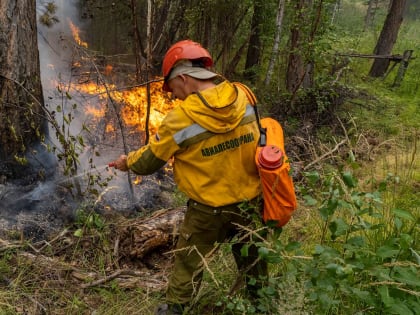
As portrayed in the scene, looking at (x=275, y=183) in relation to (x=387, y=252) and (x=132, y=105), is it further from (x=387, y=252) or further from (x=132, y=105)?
(x=132, y=105)

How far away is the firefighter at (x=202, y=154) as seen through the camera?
2.40 m

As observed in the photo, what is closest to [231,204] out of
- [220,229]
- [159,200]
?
[220,229]

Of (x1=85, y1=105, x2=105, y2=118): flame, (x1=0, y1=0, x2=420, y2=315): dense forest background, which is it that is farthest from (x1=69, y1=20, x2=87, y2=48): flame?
(x1=85, y1=105, x2=105, y2=118): flame

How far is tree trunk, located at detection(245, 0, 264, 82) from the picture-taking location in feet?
28.5

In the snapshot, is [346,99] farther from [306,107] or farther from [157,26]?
[157,26]

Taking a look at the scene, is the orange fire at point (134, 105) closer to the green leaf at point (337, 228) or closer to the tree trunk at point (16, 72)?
the tree trunk at point (16, 72)

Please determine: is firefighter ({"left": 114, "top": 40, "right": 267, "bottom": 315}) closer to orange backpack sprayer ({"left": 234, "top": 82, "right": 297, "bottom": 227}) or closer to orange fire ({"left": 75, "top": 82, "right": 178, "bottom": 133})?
orange backpack sprayer ({"left": 234, "top": 82, "right": 297, "bottom": 227})

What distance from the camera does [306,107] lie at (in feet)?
24.6

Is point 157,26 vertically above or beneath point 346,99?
above

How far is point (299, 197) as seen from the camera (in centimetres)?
477

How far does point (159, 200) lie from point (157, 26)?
4780 mm

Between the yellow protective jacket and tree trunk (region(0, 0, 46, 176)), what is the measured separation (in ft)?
7.67

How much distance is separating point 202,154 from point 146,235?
1.80 meters

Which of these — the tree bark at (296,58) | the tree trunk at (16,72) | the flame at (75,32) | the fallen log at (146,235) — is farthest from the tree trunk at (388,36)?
the tree trunk at (16,72)
